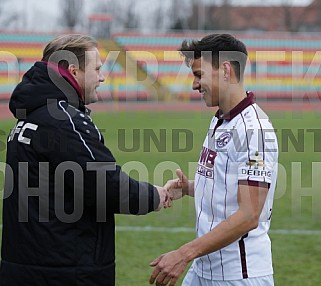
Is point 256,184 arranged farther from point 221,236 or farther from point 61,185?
point 61,185

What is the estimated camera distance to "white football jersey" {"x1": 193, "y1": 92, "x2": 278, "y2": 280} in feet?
10.1

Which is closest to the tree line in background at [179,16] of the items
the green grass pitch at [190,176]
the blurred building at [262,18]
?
the blurred building at [262,18]

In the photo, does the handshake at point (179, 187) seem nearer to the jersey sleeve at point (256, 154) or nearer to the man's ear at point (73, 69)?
the jersey sleeve at point (256, 154)

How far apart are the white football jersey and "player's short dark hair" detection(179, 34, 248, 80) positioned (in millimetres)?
179

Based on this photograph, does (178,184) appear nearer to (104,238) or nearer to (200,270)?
(200,270)

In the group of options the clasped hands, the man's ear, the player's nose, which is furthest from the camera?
the clasped hands

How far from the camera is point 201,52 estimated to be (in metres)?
3.26

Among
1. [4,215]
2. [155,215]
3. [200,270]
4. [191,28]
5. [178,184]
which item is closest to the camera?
[4,215]

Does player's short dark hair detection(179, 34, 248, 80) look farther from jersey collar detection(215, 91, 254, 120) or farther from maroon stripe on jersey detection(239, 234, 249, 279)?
maroon stripe on jersey detection(239, 234, 249, 279)

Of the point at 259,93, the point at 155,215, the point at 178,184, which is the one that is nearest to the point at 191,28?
the point at 259,93

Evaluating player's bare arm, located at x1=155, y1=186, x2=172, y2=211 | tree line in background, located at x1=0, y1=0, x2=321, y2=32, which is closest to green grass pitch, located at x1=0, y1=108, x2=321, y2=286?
player's bare arm, located at x1=155, y1=186, x2=172, y2=211

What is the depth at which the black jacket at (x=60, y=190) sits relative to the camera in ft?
9.71

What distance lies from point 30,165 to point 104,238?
0.46m

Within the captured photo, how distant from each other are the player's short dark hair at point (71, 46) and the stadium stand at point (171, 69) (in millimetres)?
27952
